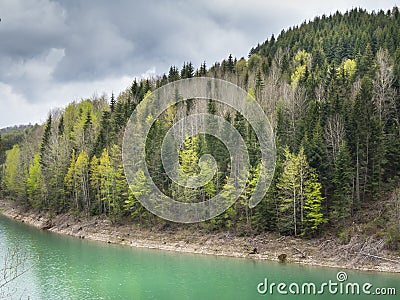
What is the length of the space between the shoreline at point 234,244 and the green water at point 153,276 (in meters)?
1.40

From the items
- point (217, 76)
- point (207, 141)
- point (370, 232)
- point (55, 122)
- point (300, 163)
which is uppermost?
point (217, 76)

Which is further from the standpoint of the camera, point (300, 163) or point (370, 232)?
point (300, 163)

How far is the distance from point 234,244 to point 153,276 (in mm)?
10571

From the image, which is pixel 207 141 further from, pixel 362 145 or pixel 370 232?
pixel 370 232

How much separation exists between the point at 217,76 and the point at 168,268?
4762 centimetres

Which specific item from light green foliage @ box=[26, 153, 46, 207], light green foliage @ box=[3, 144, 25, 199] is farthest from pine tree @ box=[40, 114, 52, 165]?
light green foliage @ box=[3, 144, 25, 199]

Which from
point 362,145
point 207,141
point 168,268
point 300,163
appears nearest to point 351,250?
point 300,163

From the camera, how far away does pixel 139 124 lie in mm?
49094

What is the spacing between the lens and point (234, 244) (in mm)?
34344

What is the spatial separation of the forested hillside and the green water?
19.3ft

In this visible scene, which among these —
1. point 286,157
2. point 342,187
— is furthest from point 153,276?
point 342,187

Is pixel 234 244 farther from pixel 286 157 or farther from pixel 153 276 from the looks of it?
pixel 153 276

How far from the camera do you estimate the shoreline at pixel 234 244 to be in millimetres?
27859

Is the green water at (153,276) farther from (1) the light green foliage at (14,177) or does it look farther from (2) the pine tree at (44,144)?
(1) the light green foliage at (14,177)
